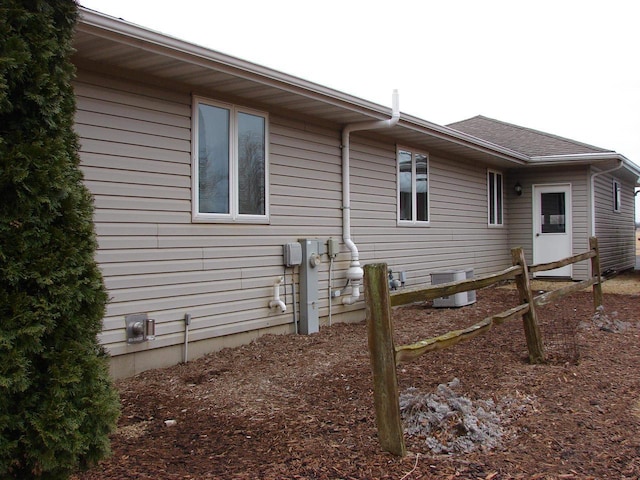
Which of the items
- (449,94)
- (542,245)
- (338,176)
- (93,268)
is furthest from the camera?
(449,94)

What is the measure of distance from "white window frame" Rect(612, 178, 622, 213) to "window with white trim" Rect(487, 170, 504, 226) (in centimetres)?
442

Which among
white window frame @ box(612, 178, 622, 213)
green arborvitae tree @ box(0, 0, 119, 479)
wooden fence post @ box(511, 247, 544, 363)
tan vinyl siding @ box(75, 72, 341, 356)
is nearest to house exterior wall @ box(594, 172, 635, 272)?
white window frame @ box(612, 178, 622, 213)

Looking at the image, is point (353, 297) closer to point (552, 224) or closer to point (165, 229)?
point (165, 229)

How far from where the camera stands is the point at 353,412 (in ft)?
13.0

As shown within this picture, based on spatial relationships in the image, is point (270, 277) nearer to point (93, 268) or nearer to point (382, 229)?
point (382, 229)

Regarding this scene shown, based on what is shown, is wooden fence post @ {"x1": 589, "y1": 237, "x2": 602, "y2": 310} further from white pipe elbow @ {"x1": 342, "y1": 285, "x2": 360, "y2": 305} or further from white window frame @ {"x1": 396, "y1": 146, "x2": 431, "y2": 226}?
white pipe elbow @ {"x1": 342, "y1": 285, "x2": 360, "y2": 305}

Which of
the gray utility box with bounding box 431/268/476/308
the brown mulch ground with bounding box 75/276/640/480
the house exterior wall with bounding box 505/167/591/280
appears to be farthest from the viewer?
the house exterior wall with bounding box 505/167/591/280

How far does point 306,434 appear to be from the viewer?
11.7ft

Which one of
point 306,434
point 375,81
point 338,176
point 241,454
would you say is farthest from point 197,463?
point 375,81

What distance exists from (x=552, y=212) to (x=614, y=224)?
3504 millimetres

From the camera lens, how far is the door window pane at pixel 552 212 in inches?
517

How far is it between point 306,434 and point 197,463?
28.8 inches

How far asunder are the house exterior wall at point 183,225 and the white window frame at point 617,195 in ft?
32.7

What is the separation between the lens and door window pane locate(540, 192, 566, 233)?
43.1ft
